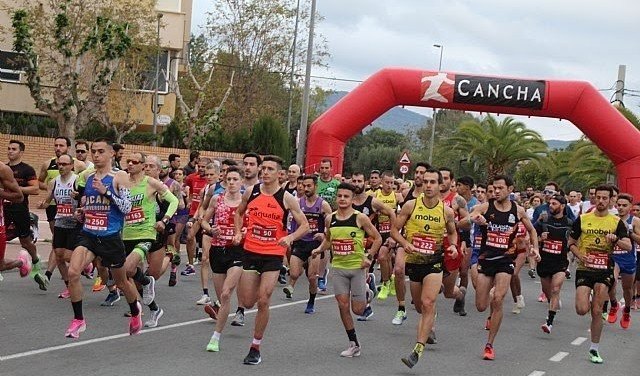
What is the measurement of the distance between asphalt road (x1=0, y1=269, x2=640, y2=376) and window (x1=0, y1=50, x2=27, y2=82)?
19.6m

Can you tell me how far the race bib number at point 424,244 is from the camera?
10.9 metres

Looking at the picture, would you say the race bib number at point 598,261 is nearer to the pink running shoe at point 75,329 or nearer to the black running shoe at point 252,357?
the black running shoe at point 252,357

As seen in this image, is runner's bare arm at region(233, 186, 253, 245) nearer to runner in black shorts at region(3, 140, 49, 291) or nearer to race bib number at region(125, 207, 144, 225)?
race bib number at region(125, 207, 144, 225)

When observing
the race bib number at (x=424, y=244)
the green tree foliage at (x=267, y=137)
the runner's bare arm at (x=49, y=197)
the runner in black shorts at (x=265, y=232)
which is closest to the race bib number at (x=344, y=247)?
the race bib number at (x=424, y=244)

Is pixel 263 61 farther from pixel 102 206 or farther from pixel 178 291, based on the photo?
pixel 102 206

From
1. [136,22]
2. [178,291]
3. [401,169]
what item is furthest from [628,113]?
[178,291]

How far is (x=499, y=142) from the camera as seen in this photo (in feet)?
156

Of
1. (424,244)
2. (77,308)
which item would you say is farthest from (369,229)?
(77,308)

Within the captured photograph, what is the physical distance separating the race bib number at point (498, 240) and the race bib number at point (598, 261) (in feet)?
3.28

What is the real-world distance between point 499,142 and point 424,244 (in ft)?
123

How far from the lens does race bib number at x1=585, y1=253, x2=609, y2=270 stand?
39.8 feet

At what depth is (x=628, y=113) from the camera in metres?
40.0

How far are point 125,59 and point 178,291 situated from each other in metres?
21.6

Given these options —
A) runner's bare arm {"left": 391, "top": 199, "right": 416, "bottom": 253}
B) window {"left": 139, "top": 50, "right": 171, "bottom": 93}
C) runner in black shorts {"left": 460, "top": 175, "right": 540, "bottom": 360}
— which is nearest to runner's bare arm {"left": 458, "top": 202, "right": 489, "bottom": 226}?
runner in black shorts {"left": 460, "top": 175, "right": 540, "bottom": 360}
